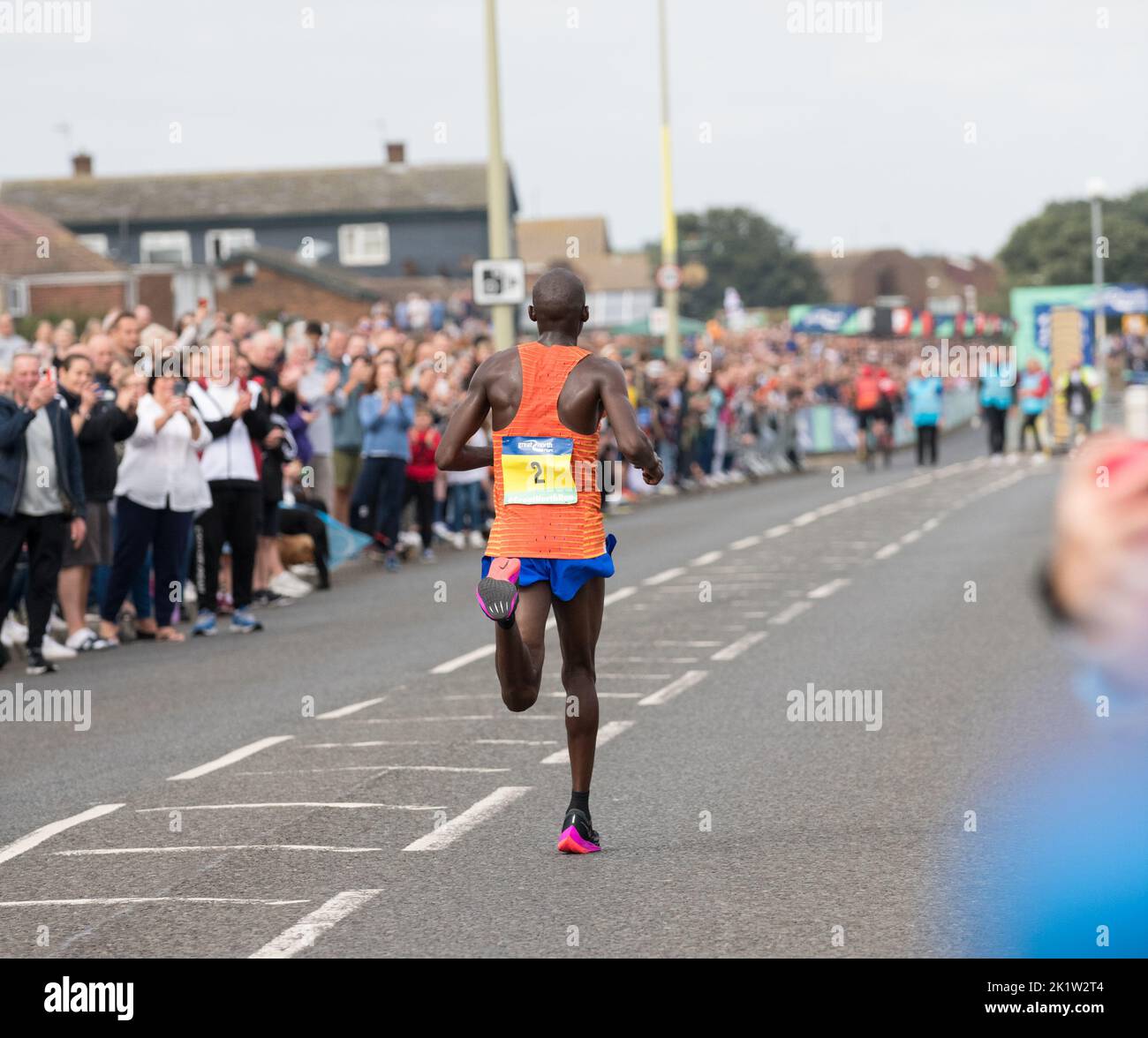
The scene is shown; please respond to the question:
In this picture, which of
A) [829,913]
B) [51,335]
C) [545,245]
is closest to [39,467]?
[51,335]

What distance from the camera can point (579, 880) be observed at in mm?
7426

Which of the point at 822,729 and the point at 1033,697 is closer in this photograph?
the point at 822,729

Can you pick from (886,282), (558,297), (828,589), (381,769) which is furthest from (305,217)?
(886,282)

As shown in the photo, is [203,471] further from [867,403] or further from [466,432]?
[867,403]

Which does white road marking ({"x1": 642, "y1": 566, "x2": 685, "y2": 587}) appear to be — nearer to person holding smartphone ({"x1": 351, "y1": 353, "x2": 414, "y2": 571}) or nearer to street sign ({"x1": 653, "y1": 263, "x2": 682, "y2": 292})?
person holding smartphone ({"x1": 351, "y1": 353, "x2": 414, "y2": 571})

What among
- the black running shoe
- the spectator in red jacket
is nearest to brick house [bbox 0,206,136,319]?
A: the spectator in red jacket

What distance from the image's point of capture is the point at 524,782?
952 centimetres

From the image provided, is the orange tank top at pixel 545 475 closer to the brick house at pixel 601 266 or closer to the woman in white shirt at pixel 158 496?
the woman in white shirt at pixel 158 496

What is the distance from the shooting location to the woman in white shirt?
15.6m

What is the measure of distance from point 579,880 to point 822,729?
366cm

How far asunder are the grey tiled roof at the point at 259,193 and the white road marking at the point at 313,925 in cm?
8155

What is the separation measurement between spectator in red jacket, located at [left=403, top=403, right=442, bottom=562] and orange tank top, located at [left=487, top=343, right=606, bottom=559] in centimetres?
1437

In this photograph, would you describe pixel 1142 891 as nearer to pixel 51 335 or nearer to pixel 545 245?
pixel 51 335

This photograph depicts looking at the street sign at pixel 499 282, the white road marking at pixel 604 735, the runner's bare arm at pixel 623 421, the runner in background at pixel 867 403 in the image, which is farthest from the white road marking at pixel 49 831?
the runner in background at pixel 867 403
